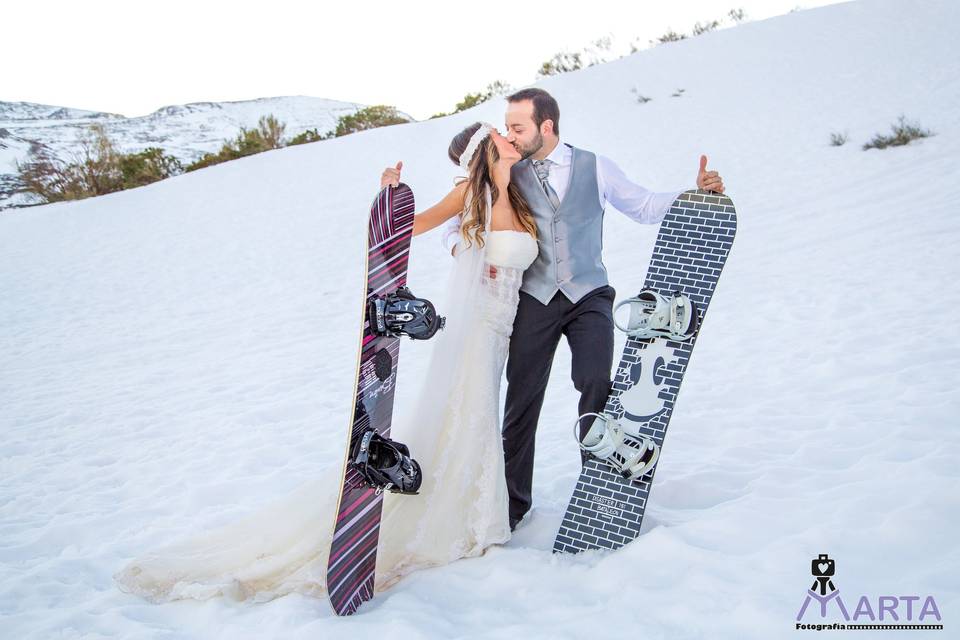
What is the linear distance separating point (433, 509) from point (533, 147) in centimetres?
142

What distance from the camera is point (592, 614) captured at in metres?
2.18

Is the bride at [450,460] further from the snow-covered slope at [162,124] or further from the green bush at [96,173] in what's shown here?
the snow-covered slope at [162,124]

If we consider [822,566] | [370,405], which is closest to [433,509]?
[370,405]

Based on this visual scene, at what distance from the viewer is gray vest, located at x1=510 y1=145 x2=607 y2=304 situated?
2.74 metres

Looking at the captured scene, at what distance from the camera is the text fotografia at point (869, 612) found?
6.15 ft

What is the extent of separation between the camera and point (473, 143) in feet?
9.13

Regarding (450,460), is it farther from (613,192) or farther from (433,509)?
(613,192)

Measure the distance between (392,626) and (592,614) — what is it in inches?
24.4

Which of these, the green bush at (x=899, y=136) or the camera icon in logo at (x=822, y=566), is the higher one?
the green bush at (x=899, y=136)

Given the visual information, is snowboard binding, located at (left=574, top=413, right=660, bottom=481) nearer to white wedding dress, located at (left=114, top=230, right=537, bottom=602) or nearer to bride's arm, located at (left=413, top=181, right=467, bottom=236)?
white wedding dress, located at (left=114, top=230, right=537, bottom=602)

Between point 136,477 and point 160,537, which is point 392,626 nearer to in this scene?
point 160,537

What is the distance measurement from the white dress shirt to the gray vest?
0.04m

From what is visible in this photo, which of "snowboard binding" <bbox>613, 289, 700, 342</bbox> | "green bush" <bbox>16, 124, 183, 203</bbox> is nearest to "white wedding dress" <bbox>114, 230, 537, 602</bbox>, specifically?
"snowboard binding" <bbox>613, 289, 700, 342</bbox>

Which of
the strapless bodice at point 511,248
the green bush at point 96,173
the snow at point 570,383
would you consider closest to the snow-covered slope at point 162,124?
the green bush at point 96,173
